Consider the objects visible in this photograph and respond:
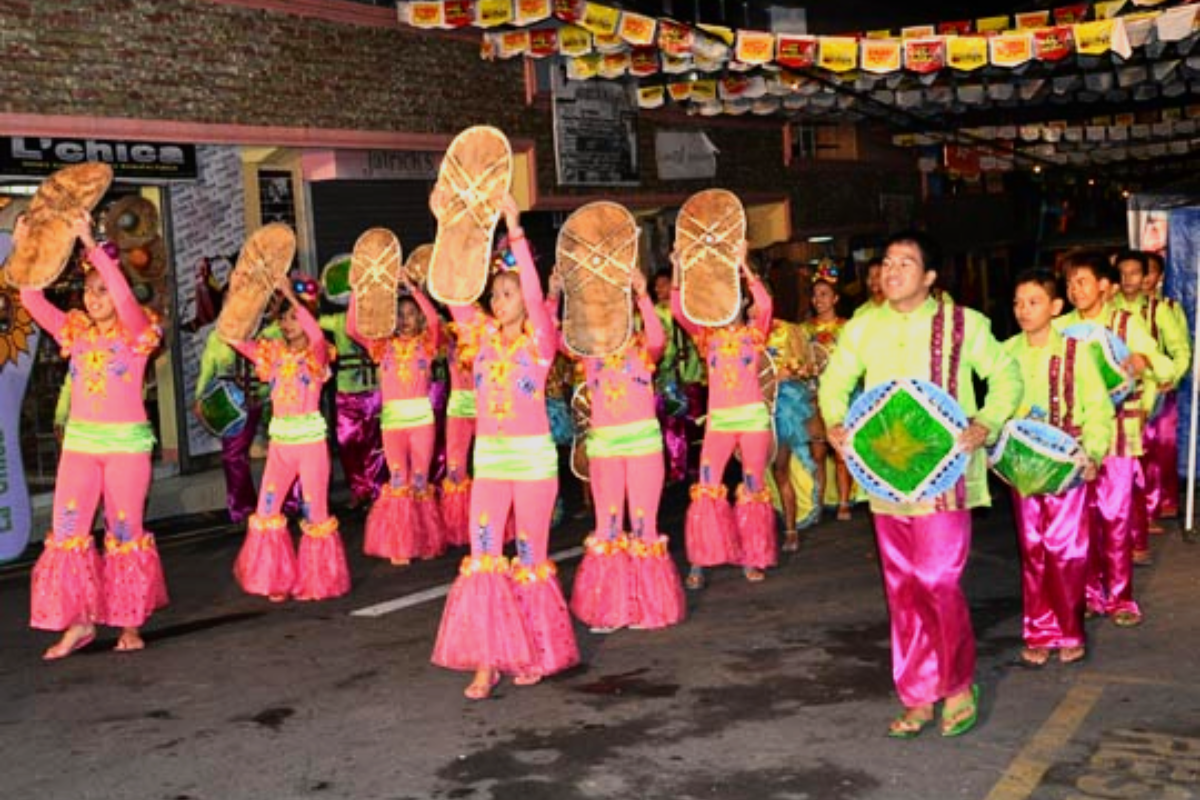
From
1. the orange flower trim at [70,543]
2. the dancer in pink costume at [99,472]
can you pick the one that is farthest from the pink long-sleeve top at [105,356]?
the orange flower trim at [70,543]

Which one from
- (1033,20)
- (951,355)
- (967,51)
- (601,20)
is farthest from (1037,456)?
(1033,20)

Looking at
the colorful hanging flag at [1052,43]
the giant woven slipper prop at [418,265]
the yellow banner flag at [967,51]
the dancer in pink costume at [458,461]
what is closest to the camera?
the dancer in pink costume at [458,461]

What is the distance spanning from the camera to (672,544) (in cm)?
1147

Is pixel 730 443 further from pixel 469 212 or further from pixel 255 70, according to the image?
pixel 255 70

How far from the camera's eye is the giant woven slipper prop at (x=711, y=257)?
8.86m

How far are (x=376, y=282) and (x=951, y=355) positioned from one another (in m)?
4.94

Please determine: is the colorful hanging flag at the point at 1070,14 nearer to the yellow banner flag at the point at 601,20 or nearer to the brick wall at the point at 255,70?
the yellow banner flag at the point at 601,20

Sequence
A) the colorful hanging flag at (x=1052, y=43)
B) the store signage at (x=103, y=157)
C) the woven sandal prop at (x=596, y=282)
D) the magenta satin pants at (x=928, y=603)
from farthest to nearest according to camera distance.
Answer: the colorful hanging flag at (x=1052, y=43) < the store signage at (x=103, y=157) < the woven sandal prop at (x=596, y=282) < the magenta satin pants at (x=928, y=603)

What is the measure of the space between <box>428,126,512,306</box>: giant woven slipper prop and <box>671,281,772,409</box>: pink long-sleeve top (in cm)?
281

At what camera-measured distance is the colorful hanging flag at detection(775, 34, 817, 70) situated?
15453 millimetres

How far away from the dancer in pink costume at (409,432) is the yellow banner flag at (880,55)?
627 cm

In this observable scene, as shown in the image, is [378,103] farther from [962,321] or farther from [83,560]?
[962,321]

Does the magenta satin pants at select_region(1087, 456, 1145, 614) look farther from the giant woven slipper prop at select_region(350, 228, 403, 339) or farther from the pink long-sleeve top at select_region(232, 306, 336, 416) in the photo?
the pink long-sleeve top at select_region(232, 306, 336, 416)

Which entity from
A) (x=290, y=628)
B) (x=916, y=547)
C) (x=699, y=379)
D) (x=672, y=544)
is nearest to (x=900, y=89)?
(x=699, y=379)
